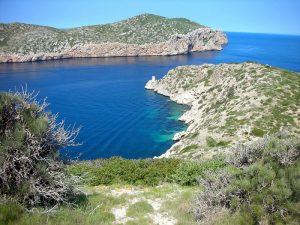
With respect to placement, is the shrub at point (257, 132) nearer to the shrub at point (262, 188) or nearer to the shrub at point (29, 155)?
the shrub at point (262, 188)

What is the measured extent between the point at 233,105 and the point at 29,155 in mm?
61099

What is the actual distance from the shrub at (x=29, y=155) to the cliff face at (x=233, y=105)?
26405 mm

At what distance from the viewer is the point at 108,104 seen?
4375 inches

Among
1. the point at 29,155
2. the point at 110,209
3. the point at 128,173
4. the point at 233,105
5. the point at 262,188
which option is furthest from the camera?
the point at 233,105

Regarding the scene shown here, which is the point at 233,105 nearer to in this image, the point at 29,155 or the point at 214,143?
the point at 214,143

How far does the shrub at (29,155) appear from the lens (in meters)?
12.3

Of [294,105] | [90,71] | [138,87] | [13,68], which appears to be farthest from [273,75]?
[13,68]

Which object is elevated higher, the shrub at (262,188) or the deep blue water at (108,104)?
the shrub at (262,188)

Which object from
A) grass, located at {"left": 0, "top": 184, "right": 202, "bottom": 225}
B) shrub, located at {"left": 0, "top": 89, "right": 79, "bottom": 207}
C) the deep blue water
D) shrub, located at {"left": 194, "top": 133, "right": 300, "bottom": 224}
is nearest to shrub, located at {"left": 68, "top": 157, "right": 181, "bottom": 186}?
grass, located at {"left": 0, "top": 184, "right": 202, "bottom": 225}

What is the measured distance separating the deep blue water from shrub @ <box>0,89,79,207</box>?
55.6 meters

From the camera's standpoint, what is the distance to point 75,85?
139625 mm

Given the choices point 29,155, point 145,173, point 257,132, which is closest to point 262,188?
point 145,173

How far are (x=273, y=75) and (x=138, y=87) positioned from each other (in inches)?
2606

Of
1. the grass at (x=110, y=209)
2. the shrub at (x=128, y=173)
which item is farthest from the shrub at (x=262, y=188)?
the shrub at (x=128, y=173)
